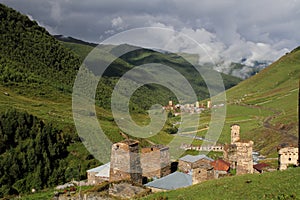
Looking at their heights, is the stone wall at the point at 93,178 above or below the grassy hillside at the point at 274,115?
below

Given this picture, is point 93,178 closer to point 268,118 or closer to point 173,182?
point 173,182

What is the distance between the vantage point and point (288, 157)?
111ft

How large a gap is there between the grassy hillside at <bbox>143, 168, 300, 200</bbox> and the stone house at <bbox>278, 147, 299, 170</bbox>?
40.6 ft

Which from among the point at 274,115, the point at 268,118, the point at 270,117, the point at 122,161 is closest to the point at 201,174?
the point at 122,161

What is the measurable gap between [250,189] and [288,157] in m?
16.8

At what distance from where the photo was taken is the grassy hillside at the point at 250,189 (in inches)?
706

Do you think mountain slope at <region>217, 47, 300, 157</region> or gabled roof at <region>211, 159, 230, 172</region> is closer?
gabled roof at <region>211, 159, 230, 172</region>

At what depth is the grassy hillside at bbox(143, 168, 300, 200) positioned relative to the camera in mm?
17922

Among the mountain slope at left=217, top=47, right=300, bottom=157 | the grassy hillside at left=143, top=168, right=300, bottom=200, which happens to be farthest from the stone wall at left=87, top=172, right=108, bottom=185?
the mountain slope at left=217, top=47, right=300, bottom=157

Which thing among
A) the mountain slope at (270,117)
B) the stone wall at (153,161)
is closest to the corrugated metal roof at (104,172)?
the stone wall at (153,161)

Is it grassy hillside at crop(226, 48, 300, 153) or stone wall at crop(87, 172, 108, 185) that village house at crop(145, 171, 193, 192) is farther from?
grassy hillside at crop(226, 48, 300, 153)

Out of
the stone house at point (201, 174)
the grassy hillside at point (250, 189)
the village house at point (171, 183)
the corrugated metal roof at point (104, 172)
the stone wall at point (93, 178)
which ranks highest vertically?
the grassy hillside at point (250, 189)

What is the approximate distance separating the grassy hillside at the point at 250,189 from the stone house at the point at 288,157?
40.6ft

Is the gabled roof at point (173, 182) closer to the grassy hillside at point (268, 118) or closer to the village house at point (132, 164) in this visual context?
the village house at point (132, 164)
